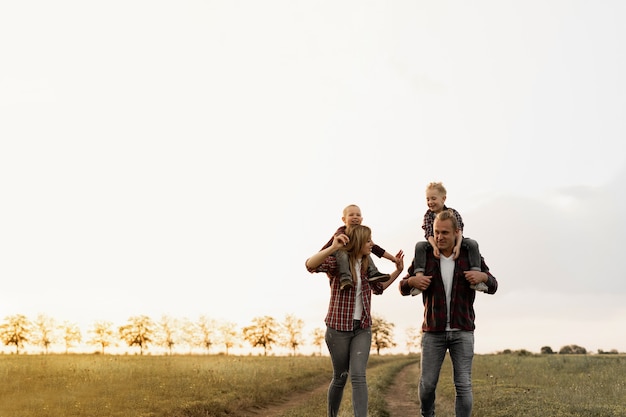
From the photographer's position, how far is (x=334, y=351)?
7762 mm

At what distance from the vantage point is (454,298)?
740 cm

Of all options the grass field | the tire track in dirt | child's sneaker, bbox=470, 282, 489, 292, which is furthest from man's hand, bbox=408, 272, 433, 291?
the tire track in dirt

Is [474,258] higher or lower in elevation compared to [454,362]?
higher

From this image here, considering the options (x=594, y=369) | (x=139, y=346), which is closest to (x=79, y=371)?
(x=594, y=369)

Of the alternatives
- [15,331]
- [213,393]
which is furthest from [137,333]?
[213,393]

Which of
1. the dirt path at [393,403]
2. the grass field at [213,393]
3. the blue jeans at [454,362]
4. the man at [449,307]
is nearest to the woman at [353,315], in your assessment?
the man at [449,307]

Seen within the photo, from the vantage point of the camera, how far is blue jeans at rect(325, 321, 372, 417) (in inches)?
299

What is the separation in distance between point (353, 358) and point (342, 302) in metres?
0.77

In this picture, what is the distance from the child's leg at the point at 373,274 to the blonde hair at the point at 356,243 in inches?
3.6

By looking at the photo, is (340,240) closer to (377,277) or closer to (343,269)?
(343,269)

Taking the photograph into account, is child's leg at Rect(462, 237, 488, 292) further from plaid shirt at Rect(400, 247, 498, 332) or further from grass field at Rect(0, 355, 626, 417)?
grass field at Rect(0, 355, 626, 417)

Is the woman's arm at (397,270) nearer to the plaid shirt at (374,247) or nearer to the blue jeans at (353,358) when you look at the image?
the plaid shirt at (374,247)

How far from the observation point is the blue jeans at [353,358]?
760cm

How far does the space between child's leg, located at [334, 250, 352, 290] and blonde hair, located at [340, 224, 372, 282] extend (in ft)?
0.29
